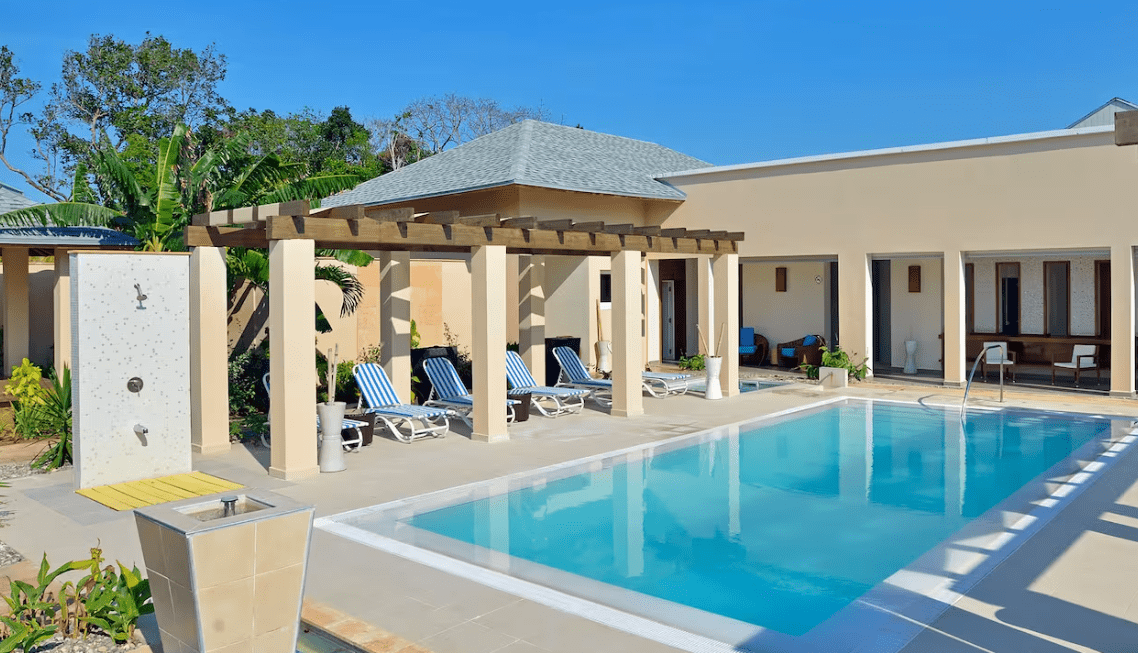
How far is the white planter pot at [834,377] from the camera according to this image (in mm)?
19891

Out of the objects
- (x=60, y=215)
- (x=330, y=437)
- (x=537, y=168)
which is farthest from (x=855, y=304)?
(x=60, y=215)

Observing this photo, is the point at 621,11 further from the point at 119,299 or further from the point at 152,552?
the point at 152,552

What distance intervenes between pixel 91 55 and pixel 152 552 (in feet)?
130

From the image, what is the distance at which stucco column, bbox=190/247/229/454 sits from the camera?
1230 cm

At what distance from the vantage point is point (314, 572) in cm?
730

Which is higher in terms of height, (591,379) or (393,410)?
(591,379)

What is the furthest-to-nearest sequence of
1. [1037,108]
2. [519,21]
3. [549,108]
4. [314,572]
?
[519,21]
[549,108]
[1037,108]
[314,572]

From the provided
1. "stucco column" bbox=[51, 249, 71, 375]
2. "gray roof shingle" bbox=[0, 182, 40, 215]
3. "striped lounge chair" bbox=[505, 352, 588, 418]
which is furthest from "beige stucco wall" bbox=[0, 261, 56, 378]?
"striped lounge chair" bbox=[505, 352, 588, 418]

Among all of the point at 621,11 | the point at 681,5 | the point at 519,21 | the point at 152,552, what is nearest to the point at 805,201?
the point at 152,552

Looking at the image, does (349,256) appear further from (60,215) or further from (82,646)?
(82,646)

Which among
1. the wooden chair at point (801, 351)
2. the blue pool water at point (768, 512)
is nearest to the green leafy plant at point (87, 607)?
the blue pool water at point (768, 512)

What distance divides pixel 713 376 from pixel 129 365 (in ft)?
36.1

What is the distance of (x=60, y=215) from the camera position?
15250 mm

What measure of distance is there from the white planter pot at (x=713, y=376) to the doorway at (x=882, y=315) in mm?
7214
